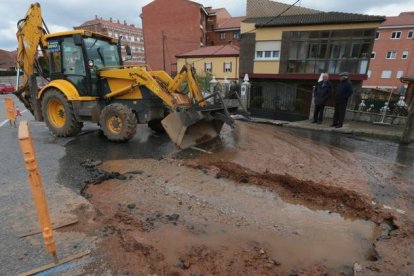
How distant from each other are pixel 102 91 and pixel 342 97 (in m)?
7.51

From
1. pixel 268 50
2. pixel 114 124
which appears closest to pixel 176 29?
pixel 268 50

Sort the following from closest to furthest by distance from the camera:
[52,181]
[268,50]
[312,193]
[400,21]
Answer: [312,193], [52,181], [268,50], [400,21]

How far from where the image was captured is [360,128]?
8750 mm

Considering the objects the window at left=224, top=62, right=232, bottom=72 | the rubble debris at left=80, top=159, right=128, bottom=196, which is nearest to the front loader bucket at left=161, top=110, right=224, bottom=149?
the rubble debris at left=80, top=159, right=128, bottom=196

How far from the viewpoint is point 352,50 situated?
15391mm

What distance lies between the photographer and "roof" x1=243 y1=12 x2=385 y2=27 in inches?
583

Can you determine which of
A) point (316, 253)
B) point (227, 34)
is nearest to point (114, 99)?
point (316, 253)

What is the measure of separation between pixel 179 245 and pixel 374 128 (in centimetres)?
859

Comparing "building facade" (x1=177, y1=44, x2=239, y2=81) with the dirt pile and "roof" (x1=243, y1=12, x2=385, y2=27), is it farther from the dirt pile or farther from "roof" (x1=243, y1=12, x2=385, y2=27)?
the dirt pile

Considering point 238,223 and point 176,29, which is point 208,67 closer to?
point 176,29

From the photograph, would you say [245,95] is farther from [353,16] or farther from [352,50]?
[353,16]

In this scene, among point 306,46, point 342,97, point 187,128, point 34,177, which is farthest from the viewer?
point 306,46

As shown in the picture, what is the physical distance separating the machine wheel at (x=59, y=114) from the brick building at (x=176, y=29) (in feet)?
96.2

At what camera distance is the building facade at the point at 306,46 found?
15.2 metres
